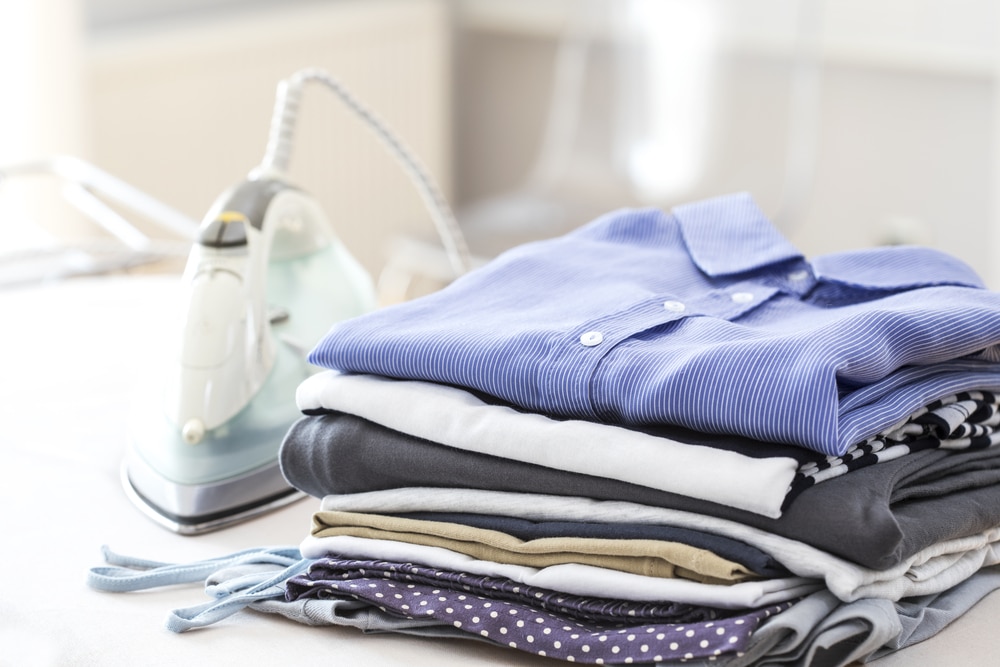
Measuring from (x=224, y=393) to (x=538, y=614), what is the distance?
0.92 feet

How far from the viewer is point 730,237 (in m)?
0.79

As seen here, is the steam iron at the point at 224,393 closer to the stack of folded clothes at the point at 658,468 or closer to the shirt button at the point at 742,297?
the stack of folded clothes at the point at 658,468

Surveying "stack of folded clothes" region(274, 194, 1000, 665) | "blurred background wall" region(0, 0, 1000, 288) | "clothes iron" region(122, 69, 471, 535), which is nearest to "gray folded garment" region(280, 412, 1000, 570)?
"stack of folded clothes" region(274, 194, 1000, 665)

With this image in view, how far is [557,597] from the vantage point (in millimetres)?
565

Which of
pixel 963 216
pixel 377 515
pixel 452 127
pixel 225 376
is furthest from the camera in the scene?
pixel 452 127

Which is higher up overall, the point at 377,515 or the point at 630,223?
the point at 630,223

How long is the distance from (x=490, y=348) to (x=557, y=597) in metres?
0.13

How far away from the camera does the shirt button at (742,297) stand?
27.6 inches

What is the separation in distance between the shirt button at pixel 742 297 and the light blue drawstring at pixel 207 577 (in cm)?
30

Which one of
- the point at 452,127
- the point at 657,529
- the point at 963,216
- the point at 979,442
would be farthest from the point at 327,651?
the point at 452,127

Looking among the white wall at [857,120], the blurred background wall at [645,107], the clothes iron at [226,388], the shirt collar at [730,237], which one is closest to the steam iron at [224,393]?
the clothes iron at [226,388]

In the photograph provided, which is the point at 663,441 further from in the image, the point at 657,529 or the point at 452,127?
the point at 452,127

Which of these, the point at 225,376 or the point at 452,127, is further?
the point at 452,127

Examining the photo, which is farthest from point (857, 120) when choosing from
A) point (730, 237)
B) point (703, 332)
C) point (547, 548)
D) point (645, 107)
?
point (547, 548)
